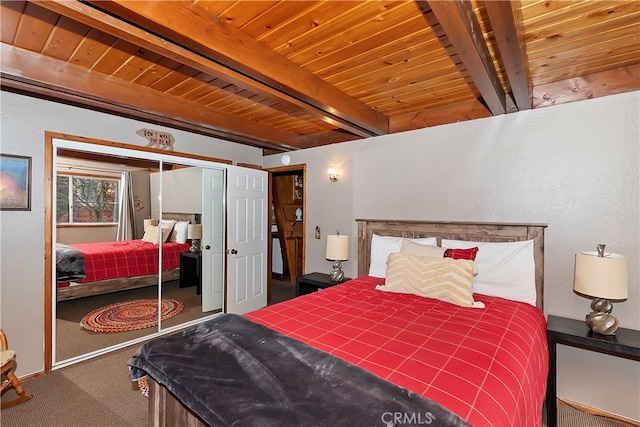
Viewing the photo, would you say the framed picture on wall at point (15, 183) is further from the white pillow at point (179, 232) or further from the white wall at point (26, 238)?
the white pillow at point (179, 232)

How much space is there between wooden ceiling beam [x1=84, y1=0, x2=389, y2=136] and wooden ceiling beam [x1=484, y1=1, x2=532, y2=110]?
4.04 ft

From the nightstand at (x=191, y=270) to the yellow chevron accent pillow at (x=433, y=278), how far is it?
8.26ft

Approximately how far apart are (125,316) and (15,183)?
1.75 m

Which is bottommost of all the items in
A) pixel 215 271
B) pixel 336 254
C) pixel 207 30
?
pixel 215 271

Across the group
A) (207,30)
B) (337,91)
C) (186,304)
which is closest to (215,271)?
(186,304)

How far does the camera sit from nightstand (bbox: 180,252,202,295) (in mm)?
3686

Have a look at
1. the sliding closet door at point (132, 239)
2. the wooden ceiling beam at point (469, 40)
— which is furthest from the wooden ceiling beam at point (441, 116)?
the sliding closet door at point (132, 239)

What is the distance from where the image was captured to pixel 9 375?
2.12 m

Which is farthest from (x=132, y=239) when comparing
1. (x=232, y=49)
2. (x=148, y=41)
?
(x=232, y=49)

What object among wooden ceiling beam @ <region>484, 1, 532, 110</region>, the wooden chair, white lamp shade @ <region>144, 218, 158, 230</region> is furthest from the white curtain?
wooden ceiling beam @ <region>484, 1, 532, 110</region>

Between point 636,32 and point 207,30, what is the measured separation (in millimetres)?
2466

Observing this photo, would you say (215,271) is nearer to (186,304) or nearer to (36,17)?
(186,304)

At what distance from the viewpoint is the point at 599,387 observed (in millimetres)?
2174

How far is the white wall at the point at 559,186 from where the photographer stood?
6.88 ft
